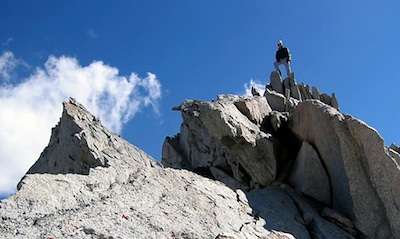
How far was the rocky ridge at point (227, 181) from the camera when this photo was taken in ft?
49.9

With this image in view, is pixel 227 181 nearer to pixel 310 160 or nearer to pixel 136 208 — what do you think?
pixel 310 160

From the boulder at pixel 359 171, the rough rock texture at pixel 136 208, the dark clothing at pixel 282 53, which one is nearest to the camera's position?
the rough rock texture at pixel 136 208

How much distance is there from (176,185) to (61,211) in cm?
614

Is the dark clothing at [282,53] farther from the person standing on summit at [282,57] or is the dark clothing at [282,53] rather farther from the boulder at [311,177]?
the boulder at [311,177]

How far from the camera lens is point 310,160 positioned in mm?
26422

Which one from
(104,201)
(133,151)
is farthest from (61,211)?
(133,151)

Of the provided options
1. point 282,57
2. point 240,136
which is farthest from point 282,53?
point 240,136

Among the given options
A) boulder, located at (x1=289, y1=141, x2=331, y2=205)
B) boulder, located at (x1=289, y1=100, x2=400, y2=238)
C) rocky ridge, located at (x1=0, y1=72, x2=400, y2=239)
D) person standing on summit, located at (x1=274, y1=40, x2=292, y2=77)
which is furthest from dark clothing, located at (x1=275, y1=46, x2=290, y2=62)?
boulder, located at (x1=289, y1=141, x2=331, y2=205)

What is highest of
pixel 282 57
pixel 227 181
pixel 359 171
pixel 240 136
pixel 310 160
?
pixel 282 57

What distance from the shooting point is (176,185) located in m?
19.8

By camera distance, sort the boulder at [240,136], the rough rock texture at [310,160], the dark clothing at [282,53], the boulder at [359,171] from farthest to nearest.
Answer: the dark clothing at [282,53], the boulder at [240,136], the rough rock texture at [310,160], the boulder at [359,171]

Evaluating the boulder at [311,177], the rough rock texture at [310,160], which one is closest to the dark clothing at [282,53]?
the rough rock texture at [310,160]

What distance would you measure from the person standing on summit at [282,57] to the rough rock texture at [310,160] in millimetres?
13461

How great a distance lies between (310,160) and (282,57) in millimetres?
24878
